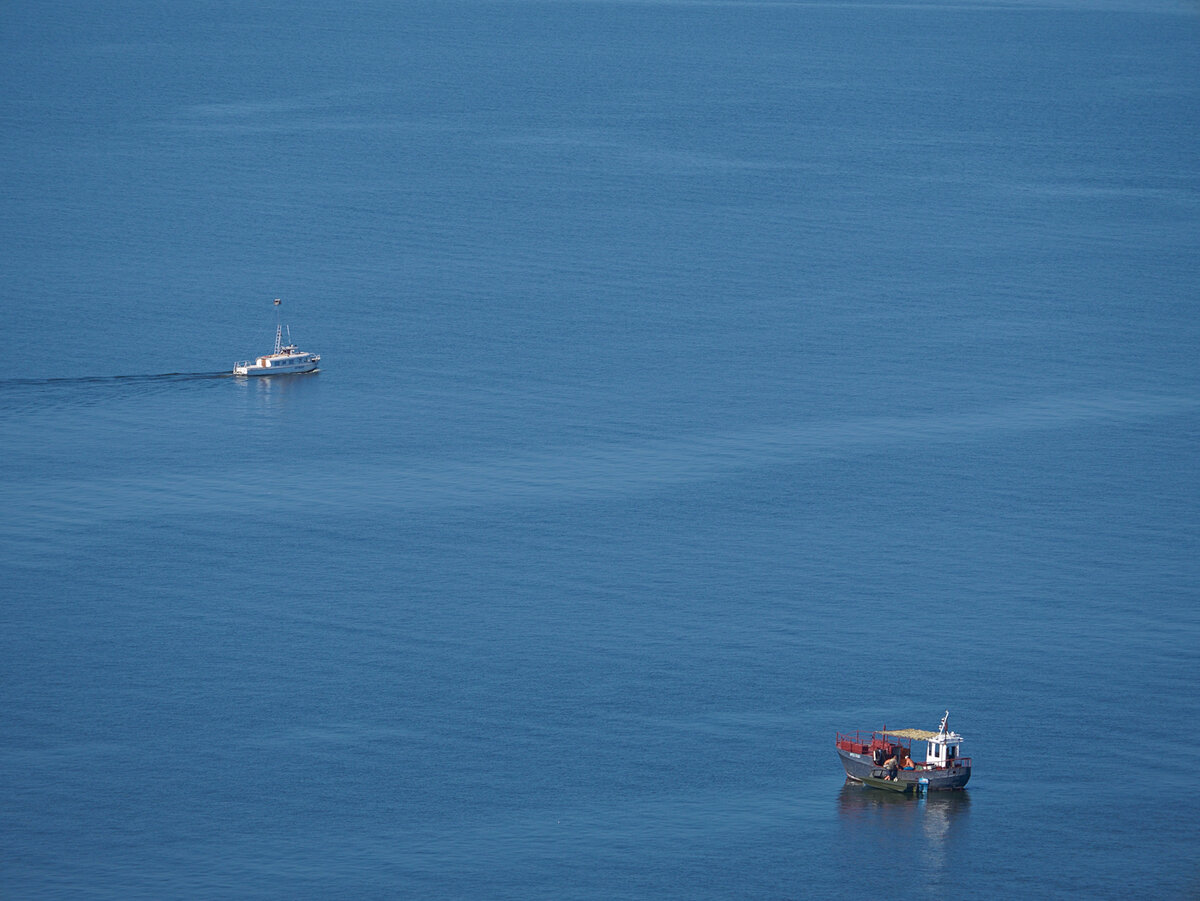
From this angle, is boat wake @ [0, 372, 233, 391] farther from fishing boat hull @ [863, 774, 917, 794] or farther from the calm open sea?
fishing boat hull @ [863, 774, 917, 794]

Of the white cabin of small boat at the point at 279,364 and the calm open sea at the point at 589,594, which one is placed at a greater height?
the white cabin of small boat at the point at 279,364

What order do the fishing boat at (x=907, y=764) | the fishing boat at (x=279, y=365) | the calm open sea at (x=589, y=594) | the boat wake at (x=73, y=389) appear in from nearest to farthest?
the calm open sea at (x=589, y=594) → the fishing boat at (x=907, y=764) → the boat wake at (x=73, y=389) → the fishing boat at (x=279, y=365)

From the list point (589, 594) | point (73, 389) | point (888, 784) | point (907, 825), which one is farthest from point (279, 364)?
point (907, 825)

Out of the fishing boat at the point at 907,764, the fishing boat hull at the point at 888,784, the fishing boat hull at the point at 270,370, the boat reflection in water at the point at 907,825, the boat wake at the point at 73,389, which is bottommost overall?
the boat reflection in water at the point at 907,825

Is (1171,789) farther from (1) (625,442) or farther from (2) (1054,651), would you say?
(1) (625,442)

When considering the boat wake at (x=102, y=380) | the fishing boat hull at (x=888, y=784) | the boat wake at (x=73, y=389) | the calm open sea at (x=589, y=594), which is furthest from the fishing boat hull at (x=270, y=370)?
the fishing boat hull at (x=888, y=784)

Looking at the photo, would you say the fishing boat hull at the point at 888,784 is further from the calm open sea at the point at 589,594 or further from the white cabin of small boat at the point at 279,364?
the white cabin of small boat at the point at 279,364

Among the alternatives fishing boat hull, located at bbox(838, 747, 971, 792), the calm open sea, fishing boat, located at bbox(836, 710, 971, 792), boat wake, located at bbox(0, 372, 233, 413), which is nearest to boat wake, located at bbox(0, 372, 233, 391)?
boat wake, located at bbox(0, 372, 233, 413)

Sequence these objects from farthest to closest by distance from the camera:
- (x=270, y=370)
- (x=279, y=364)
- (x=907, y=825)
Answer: (x=279, y=364)
(x=270, y=370)
(x=907, y=825)

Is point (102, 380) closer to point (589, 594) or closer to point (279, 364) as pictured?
point (279, 364)
